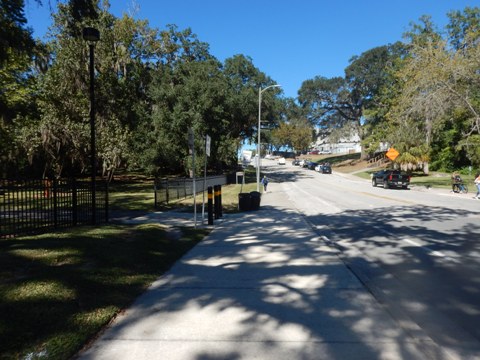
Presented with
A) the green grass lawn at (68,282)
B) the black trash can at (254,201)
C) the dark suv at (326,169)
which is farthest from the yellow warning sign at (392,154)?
the green grass lawn at (68,282)

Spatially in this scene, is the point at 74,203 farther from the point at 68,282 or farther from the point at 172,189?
the point at 172,189

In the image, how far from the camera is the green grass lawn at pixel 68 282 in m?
3.81

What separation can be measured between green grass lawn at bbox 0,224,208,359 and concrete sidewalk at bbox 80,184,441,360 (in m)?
0.30

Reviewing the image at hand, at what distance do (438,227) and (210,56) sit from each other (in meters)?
38.4

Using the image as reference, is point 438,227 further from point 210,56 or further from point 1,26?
point 210,56

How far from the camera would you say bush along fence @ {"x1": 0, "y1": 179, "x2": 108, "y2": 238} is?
353 inches

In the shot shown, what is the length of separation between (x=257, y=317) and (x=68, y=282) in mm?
2695

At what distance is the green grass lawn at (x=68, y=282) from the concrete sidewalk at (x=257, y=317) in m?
0.30

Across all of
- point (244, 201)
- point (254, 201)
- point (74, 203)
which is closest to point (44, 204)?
point (74, 203)

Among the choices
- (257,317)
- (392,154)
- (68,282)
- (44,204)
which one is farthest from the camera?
(392,154)

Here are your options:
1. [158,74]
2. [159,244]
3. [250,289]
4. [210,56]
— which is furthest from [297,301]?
[210,56]

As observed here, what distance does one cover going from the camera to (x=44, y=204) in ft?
32.6

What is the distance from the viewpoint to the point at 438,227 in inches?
452

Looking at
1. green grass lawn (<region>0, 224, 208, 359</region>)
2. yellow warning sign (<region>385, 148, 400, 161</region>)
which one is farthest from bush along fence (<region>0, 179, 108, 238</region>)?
yellow warning sign (<region>385, 148, 400, 161</region>)
